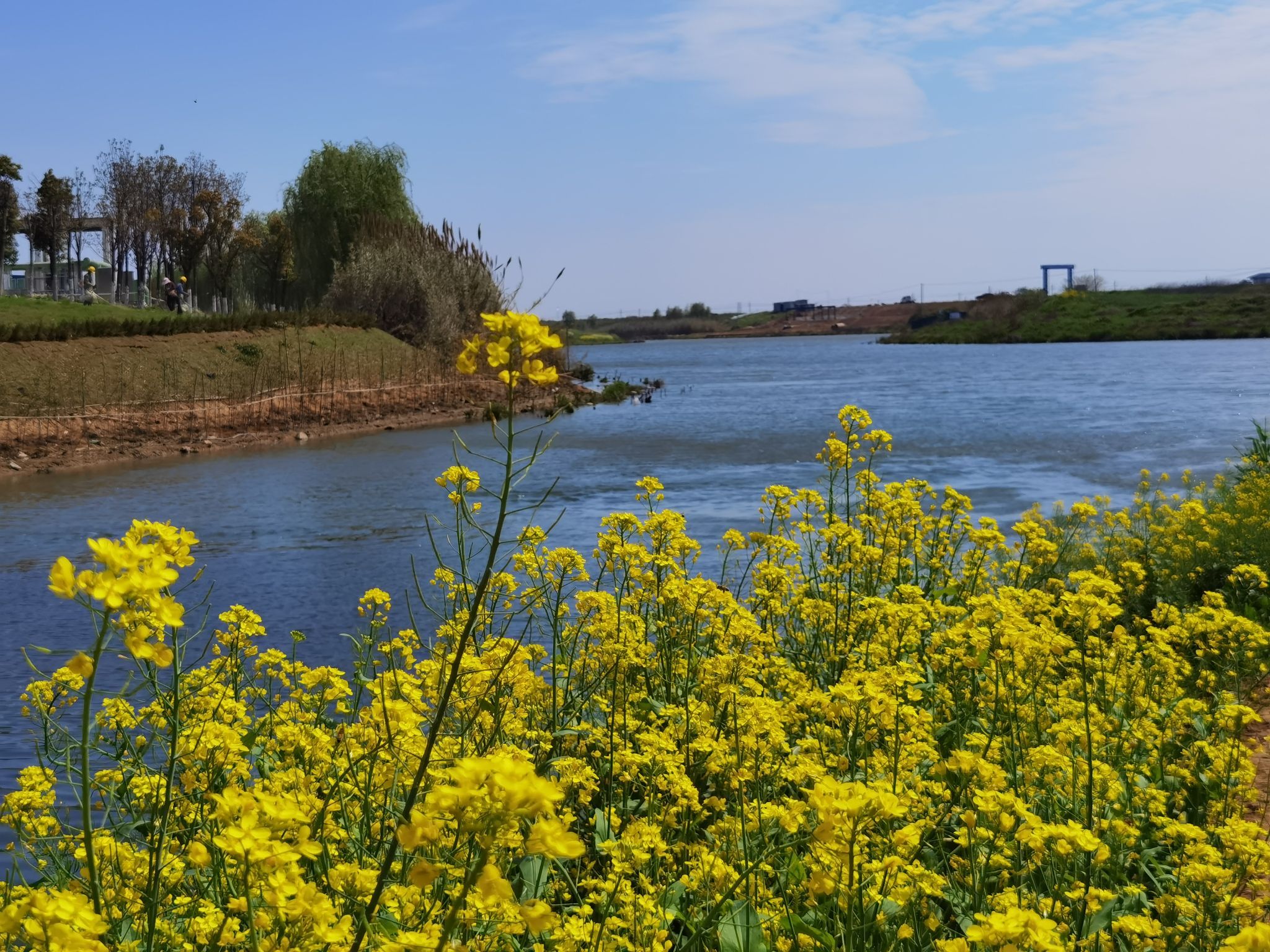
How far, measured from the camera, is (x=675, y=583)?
4.39 meters

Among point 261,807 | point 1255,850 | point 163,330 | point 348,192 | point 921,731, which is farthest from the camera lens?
point 348,192

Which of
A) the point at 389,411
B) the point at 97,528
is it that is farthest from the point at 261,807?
the point at 389,411

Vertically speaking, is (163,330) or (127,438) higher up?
(163,330)

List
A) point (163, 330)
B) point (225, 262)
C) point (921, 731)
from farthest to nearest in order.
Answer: point (225, 262)
point (163, 330)
point (921, 731)

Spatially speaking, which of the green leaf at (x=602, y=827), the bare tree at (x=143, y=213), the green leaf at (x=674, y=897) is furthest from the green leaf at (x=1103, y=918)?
the bare tree at (x=143, y=213)

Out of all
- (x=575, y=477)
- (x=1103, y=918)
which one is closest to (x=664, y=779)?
(x=1103, y=918)

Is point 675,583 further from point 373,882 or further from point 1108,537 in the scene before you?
point 1108,537

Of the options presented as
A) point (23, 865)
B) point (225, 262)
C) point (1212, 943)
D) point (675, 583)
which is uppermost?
point (225, 262)

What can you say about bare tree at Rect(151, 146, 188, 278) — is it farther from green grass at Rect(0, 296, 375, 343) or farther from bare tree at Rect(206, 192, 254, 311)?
green grass at Rect(0, 296, 375, 343)

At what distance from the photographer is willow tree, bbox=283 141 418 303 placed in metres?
42.0

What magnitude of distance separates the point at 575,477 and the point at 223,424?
354 inches

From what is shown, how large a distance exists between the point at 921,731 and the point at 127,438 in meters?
20.1

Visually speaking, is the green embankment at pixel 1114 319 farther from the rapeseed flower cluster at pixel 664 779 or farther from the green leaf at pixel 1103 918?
the green leaf at pixel 1103 918

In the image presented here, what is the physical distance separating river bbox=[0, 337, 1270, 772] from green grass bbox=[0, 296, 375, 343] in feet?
18.2
